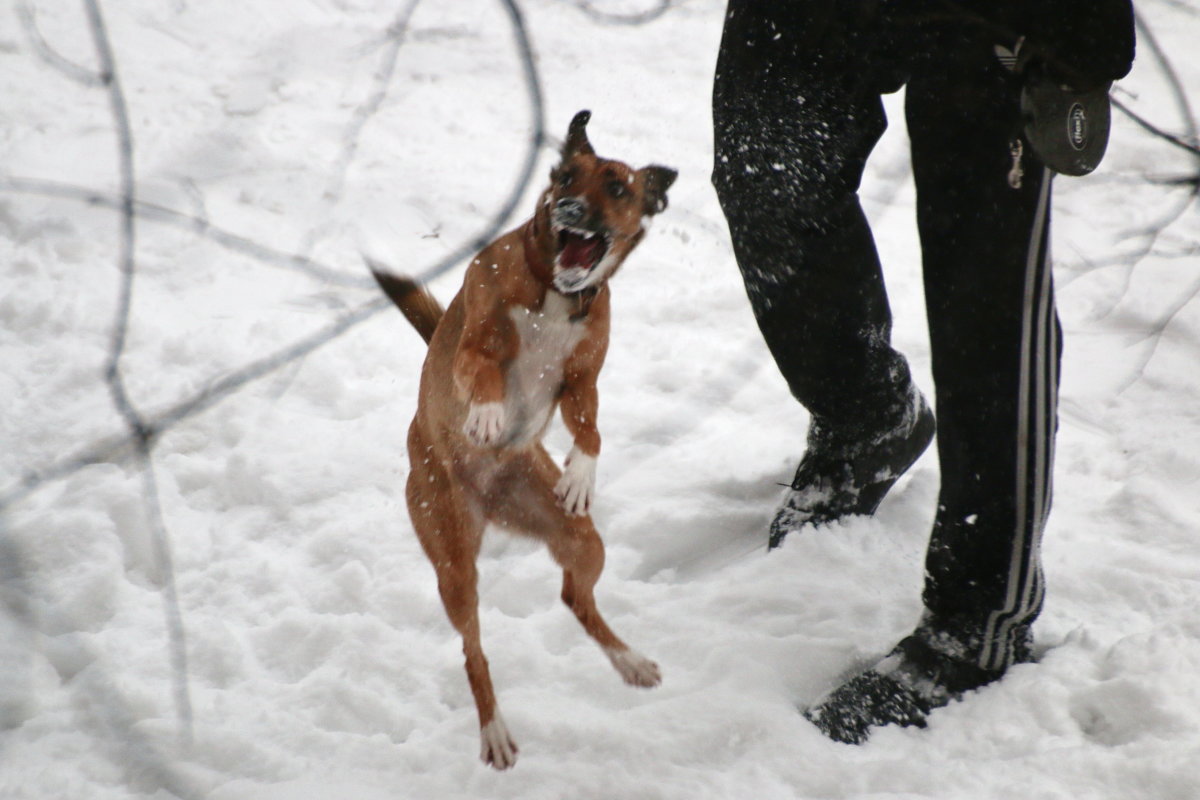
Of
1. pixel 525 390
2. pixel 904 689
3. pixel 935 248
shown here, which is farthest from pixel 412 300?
pixel 904 689

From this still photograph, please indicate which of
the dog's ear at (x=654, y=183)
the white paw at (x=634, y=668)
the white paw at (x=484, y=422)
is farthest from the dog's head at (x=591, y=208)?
the white paw at (x=634, y=668)

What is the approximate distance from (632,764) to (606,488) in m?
1.01

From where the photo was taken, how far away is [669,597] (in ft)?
7.65

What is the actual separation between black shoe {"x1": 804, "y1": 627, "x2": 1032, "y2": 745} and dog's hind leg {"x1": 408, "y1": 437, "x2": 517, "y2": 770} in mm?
657

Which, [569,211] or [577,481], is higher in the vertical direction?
[569,211]

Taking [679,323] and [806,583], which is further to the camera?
[679,323]

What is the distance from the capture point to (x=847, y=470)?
2.36 metres

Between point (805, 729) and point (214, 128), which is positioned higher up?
point (214, 128)

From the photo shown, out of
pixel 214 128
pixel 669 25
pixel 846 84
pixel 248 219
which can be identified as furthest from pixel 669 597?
pixel 669 25

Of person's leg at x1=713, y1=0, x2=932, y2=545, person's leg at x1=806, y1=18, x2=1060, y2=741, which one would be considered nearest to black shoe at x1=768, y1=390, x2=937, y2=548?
person's leg at x1=713, y1=0, x2=932, y2=545

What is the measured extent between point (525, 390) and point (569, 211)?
1.37ft

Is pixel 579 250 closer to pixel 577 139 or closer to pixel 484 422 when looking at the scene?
pixel 577 139

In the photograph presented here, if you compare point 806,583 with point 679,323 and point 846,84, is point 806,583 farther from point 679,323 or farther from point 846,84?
point 679,323

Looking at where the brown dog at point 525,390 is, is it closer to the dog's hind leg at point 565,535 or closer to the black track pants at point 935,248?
the dog's hind leg at point 565,535
